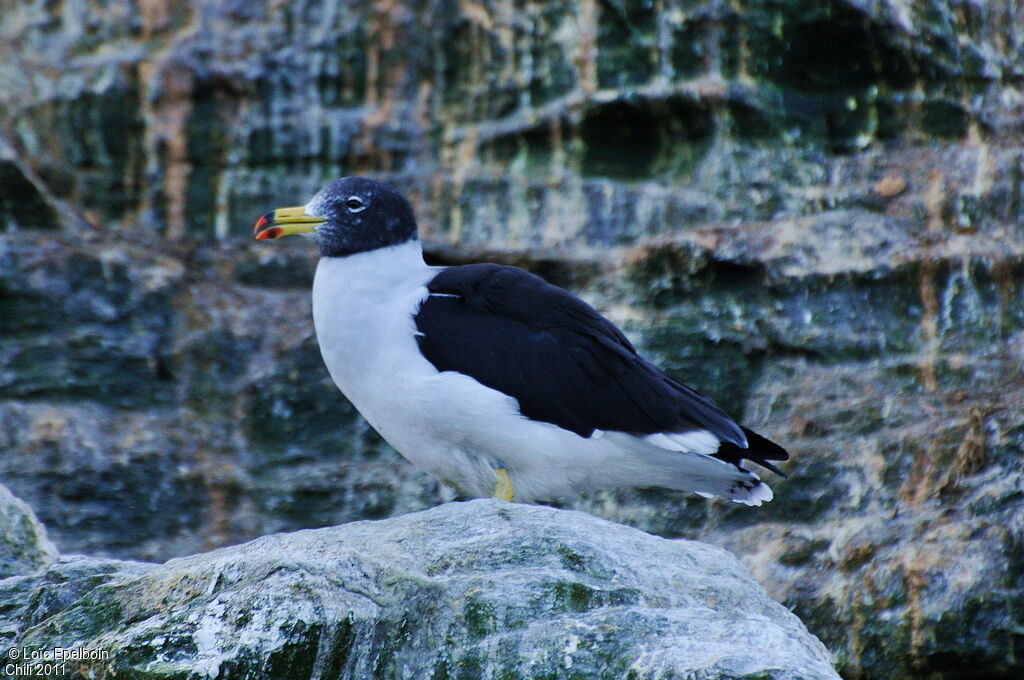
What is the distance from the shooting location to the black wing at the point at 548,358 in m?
4.65

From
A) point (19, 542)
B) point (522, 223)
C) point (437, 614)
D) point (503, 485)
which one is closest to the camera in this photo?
point (437, 614)

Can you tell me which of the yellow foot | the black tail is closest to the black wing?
the black tail

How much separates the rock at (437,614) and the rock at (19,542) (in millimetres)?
511

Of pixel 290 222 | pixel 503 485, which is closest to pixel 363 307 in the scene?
pixel 290 222

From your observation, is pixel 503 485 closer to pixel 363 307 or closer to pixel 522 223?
pixel 363 307

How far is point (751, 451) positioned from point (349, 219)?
1.92 m

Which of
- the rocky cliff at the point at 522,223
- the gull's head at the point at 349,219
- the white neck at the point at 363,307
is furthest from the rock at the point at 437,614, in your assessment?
the rocky cliff at the point at 522,223

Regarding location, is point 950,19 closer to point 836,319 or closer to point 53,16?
point 836,319

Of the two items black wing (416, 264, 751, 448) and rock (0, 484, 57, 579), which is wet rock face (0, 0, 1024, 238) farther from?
rock (0, 484, 57, 579)

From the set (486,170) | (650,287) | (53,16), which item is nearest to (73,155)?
(53,16)

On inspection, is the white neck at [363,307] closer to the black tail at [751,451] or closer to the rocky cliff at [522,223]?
the black tail at [751,451]

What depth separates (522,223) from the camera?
7.43 m

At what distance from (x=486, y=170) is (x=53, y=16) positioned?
301 cm

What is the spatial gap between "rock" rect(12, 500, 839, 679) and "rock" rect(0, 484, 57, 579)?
51cm
